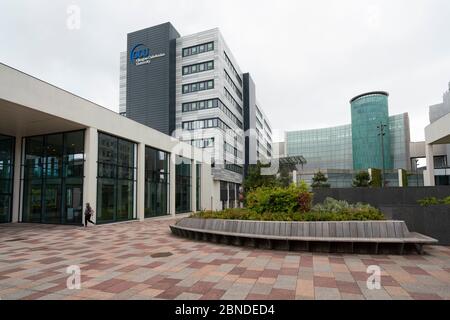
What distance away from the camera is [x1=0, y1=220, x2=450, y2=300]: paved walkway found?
5.66 meters

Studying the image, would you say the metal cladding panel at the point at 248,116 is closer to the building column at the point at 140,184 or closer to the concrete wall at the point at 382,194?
the building column at the point at 140,184

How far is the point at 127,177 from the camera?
23.2m

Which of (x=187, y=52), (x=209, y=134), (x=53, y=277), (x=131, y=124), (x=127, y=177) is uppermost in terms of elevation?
(x=187, y=52)

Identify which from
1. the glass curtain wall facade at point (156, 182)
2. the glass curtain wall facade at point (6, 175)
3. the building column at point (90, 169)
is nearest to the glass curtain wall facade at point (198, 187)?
the glass curtain wall facade at point (156, 182)

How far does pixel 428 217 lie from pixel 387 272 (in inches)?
214

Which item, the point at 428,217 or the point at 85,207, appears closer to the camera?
the point at 428,217

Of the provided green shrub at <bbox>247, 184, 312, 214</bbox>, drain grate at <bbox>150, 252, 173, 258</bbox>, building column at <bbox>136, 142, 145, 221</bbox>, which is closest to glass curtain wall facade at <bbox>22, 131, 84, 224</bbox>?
building column at <bbox>136, 142, 145, 221</bbox>

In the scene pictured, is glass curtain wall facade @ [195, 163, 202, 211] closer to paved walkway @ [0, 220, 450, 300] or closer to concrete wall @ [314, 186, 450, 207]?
concrete wall @ [314, 186, 450, 207]

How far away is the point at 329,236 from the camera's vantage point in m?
9.37

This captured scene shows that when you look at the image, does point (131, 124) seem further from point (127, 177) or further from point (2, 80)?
point (2, 80)

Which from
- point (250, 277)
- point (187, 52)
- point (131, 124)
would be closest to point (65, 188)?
point (131, 124)

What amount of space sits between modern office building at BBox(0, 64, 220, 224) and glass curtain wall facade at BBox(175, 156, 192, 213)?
528cm

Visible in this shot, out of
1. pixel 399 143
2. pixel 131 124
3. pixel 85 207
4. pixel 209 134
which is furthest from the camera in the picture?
pixel 399 143

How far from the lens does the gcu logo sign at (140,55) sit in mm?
51875
